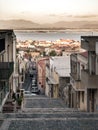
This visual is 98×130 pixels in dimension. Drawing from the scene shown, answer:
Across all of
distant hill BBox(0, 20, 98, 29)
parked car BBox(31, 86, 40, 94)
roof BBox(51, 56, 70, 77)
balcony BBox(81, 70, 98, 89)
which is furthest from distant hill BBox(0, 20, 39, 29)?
parked car BBox(31, 86, 40, 94)

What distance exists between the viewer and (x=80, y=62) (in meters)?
8.84

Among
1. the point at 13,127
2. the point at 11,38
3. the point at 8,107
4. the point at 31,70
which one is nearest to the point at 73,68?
the point at 11,38

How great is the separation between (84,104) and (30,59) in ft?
74.7

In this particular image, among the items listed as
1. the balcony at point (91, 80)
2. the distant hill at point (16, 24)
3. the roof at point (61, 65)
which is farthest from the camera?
the roof at point (61, 65)

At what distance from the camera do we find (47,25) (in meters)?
3.19

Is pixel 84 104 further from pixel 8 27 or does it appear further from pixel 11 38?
pixel 8 27

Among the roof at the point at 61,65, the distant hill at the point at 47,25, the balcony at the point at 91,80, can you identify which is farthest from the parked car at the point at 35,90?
the distant hill at the point at 47,25

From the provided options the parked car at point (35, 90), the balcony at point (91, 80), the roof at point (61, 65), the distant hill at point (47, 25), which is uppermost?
the distant hill at point (47, 25)

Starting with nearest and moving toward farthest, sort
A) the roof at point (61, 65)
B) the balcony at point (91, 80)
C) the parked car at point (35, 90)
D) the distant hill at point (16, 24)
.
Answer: the distant hill at point (16, 24), the balcony at point (91, 80), the roof at point (61, 65), the parked car at point (35, 90)

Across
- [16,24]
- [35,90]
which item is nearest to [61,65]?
[35,90]

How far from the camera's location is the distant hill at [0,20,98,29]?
3.17 m

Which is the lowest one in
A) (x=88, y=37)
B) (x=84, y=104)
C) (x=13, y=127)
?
(x=84, y=104)

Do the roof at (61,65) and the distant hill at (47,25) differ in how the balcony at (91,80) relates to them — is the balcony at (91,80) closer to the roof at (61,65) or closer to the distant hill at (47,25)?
the distant hill at (47,25)

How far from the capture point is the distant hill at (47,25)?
3.17m
